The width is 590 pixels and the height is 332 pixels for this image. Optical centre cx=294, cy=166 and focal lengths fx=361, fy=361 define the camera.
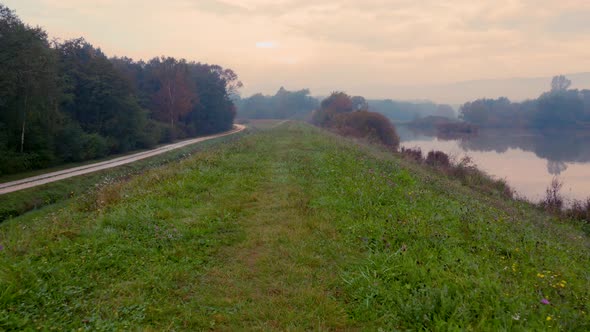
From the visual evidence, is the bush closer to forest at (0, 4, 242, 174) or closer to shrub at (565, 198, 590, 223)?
forest at (0, 4, 242, 174)

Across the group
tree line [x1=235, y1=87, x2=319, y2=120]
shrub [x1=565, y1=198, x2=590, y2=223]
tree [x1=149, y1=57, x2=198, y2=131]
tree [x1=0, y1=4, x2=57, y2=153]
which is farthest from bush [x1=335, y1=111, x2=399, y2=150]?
tree line [x1=235, y1=87, x2=319, y2=120]

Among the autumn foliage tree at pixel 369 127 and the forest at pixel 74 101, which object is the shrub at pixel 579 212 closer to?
the autumn foliage tree at pixel 369 127

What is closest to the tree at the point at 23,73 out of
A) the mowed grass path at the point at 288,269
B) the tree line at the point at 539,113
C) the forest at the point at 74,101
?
the forest at the point at 74,101

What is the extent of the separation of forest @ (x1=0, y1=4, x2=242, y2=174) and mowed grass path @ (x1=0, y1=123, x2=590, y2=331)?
23.7 meters

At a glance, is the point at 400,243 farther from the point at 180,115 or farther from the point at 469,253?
the point at 180,115

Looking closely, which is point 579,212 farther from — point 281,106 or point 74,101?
point 281,106

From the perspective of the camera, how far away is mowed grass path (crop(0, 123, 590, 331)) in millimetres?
4332

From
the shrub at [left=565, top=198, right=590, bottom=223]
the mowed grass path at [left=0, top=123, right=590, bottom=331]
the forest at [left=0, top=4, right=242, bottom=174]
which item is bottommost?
the shrub at [left=565, top=198, right=590, bottom=223]

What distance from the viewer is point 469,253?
19.9 feet

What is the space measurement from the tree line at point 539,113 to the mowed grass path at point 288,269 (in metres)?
119

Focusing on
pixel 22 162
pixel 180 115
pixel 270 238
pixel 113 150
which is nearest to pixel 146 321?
pixel 270 238

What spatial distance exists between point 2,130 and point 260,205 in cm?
2711

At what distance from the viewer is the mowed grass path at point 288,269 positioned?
14.2 ft

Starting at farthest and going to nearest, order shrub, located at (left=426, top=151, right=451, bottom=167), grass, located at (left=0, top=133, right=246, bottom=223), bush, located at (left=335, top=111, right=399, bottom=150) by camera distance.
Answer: bush, located at (left=335, top=111, right=399, bottom=150) < shrub, located at (left=426, top=151, right=451, bottom=167) < grass, located at (left=0, top=133, right=246, bottom=223)
